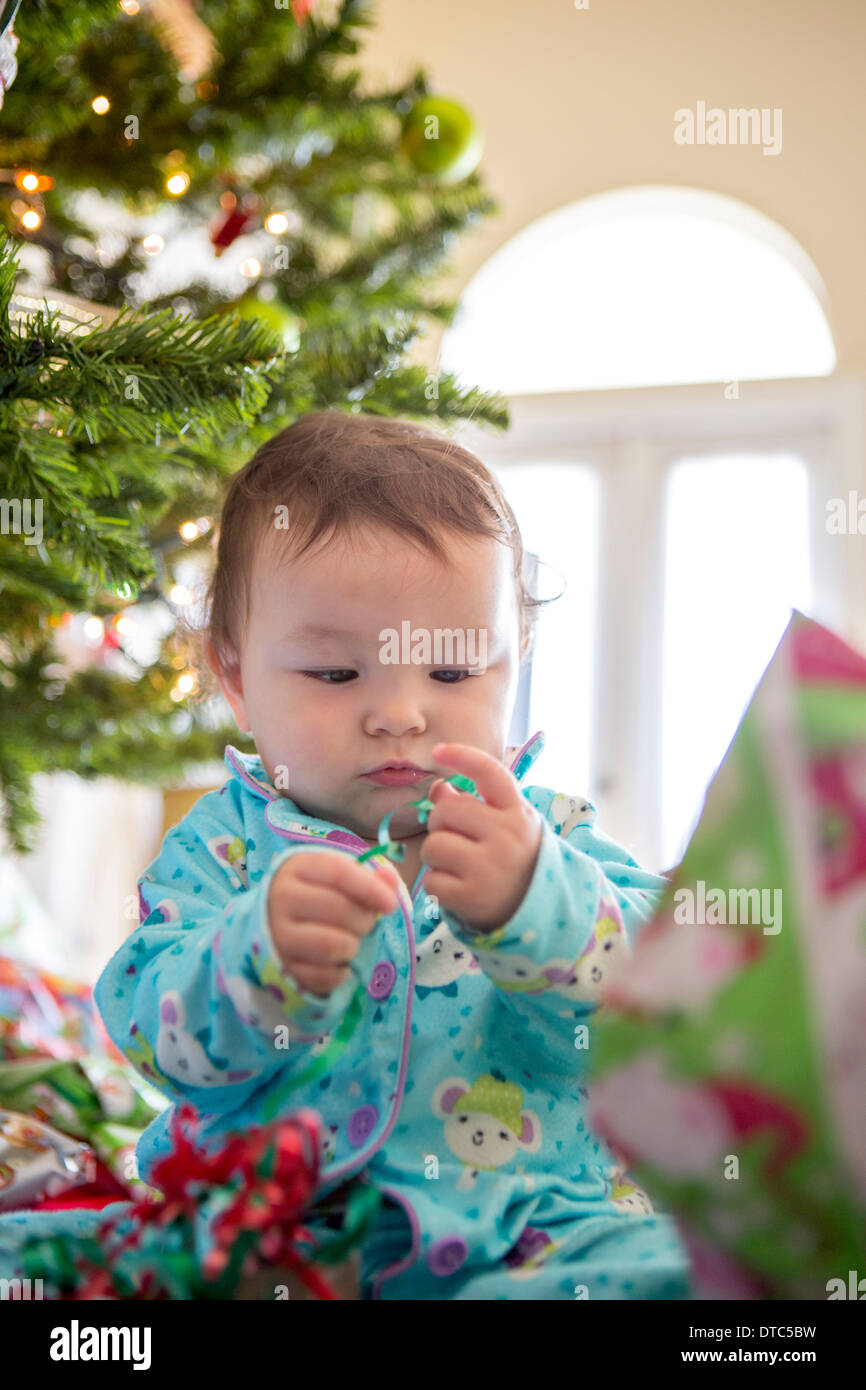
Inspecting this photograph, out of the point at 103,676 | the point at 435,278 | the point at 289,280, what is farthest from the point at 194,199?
the point at 103,676

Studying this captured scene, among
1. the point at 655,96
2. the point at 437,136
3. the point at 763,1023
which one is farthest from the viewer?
the point at 655,96

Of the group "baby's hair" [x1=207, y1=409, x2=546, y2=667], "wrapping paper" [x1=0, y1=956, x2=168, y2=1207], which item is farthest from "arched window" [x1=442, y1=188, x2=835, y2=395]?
"baby's hair" [x1=207, y1=409, x2=546, y2=667]

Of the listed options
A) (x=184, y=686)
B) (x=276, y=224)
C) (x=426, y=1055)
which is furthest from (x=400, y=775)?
(x=276, y=224)

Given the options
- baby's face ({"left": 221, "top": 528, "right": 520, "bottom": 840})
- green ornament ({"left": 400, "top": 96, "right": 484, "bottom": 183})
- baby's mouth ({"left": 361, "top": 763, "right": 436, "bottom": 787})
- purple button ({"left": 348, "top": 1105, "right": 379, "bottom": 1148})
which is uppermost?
green ornament ({"left": 400, "top": 96, "right": 484, "bottom": 183})

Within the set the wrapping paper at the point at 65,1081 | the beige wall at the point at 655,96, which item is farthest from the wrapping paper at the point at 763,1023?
the beige wall at the point at 655,96

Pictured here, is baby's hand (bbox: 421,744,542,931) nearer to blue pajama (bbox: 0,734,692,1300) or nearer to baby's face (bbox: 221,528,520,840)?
blue pajama (bbox: 0,734,692,1300)

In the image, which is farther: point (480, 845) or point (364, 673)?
point (364, 673)

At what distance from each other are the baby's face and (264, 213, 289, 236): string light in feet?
3.28

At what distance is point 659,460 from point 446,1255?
3.10 m

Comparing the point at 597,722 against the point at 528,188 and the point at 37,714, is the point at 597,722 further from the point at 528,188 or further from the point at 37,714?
the point at 37,714

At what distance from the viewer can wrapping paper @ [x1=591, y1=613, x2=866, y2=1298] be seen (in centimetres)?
39

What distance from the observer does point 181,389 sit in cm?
78

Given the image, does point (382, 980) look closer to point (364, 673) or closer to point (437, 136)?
point (364, 673)

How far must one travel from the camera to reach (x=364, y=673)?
77cm
